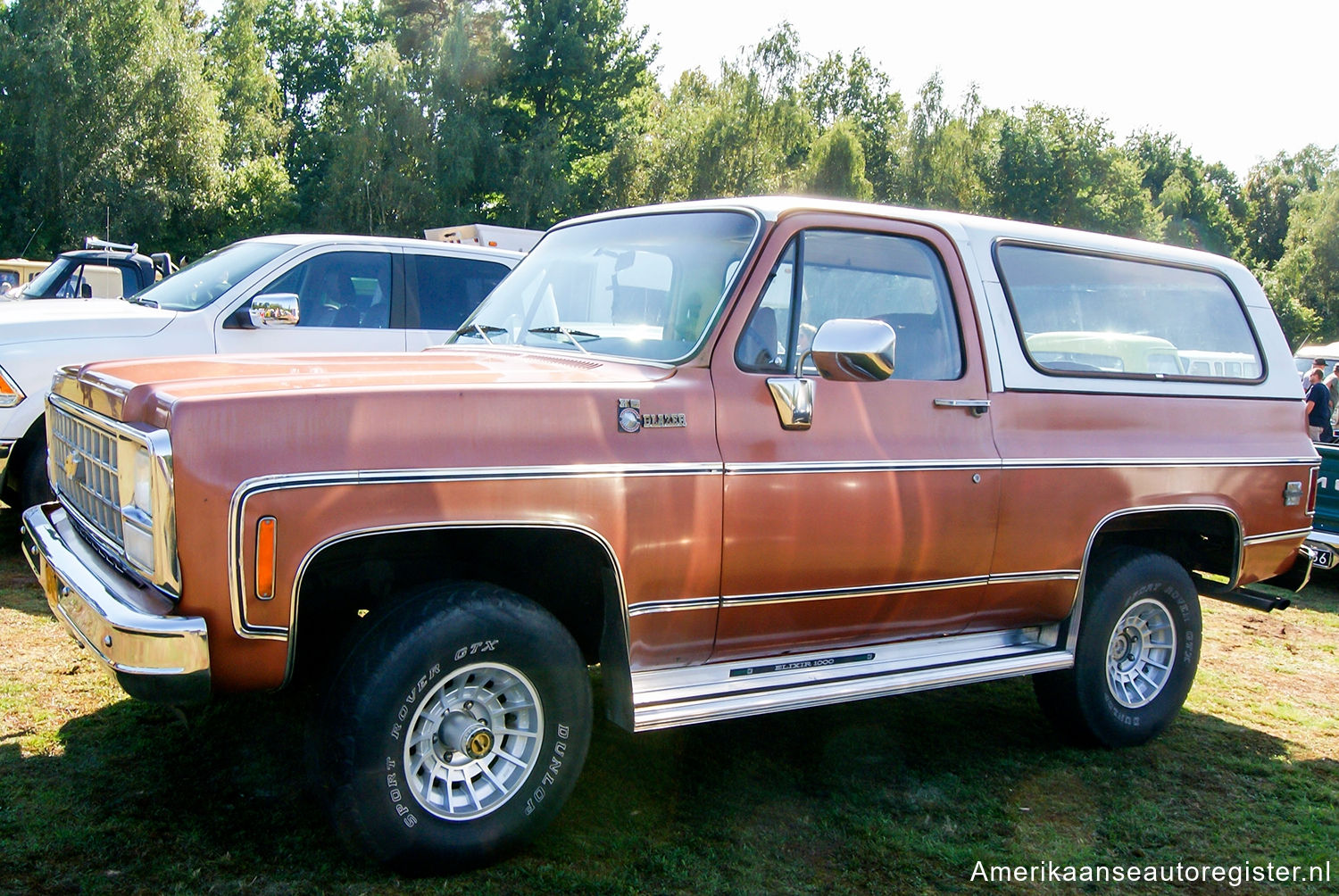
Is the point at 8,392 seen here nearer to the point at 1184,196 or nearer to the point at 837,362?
the point at 837,362

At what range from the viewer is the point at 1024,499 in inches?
163

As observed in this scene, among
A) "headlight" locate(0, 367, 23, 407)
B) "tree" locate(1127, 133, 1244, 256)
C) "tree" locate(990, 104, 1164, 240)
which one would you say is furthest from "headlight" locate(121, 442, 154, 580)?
"tree" locate(1127, 133, 1244, 256)

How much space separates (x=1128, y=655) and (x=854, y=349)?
237 cm

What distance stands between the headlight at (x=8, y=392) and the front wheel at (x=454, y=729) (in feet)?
13.9

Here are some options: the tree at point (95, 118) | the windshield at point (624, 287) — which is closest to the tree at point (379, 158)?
the tree at point (95, 118)

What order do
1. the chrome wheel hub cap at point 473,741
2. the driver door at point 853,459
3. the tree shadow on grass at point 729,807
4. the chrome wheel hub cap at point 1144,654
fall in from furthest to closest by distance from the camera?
the chrome wheel hub cap at point 1144,654, the driver door at point 853,459, the tree shadow on grass at point 729,807, the chrome wheel hub cap at point 473,741

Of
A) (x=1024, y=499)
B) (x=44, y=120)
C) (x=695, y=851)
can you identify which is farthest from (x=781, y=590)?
(x=44, y=120)

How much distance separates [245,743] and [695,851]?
1809 millimetres

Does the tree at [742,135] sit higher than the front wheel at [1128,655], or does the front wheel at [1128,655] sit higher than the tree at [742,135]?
the tree at [742,135]

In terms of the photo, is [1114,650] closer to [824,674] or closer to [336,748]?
[824,674]

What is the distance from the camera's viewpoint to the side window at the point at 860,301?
145 inches

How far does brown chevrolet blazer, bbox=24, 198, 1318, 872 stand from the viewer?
2.87m

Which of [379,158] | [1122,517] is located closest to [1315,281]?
[379,158]

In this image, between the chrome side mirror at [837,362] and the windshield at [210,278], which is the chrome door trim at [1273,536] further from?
the windshield at [210,278]
